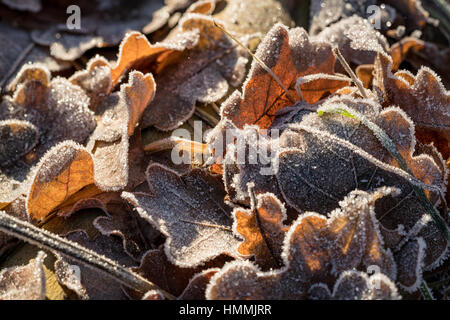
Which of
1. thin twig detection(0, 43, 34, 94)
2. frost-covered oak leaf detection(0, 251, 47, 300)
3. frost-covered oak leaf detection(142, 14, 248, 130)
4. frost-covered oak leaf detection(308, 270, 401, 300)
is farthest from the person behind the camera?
thin twig detection(0, 43, 34, 94)

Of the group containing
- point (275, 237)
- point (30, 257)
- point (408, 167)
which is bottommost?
point (30, 257)

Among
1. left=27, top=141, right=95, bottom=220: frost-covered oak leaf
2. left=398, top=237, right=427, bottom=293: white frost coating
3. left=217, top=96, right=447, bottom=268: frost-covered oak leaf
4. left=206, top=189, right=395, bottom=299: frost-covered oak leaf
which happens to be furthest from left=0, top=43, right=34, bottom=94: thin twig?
left=398, top=237, right=427, bottom=293: white frost coating

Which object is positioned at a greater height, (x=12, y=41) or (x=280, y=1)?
(x=280, y=1)

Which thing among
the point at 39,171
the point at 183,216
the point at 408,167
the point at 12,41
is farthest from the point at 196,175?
the point at 12,41

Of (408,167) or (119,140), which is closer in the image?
(408,167)

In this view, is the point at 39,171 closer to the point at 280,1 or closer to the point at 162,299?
the point at 162,299

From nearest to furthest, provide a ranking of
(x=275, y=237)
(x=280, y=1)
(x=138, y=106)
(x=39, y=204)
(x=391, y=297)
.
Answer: (x=391, y=297) → (x=275, y=237) → (x=39, y=204) → (x=138, y=106) → (x=280, y=1)

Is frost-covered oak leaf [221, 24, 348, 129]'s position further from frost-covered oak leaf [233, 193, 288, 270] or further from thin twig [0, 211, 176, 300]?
thin twig [0, 211, 176, 300]
